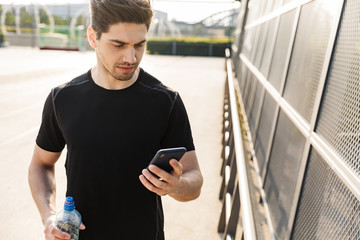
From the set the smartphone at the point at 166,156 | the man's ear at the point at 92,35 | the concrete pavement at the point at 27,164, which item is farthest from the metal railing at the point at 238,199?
the man's ear at the point at 92,35

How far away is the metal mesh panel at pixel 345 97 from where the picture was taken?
5.09 ft

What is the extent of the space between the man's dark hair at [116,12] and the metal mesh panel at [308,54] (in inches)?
44.6

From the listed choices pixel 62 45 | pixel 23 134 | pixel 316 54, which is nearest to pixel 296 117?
pixel 316 54

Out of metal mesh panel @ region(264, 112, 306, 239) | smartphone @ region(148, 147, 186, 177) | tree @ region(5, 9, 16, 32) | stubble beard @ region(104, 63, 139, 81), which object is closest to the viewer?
smartphone @ region(148, 147, 186, 177)

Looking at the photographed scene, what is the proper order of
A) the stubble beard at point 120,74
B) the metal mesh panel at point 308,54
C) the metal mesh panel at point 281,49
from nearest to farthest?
the stubble beard at point 120,74, the metal mesh panel at point 308,54, the metal mesh panel at point 281,49

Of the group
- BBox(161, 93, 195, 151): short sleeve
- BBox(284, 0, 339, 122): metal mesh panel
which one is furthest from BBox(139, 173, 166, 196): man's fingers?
BBox(284, 0, 339, 122): metal mesh panel

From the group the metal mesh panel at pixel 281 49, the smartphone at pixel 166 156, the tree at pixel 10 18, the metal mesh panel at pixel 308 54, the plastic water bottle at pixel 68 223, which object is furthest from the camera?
the tree at pixel 10 18

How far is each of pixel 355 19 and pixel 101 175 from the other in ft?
4.77

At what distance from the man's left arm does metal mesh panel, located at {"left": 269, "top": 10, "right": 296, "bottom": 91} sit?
6.80 ft

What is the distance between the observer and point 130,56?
181 cm

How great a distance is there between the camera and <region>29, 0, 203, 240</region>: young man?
1.82 m

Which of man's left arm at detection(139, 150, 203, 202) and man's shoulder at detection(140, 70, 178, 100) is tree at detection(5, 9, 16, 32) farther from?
man's left arm at detection(139, 150, 203, 202)

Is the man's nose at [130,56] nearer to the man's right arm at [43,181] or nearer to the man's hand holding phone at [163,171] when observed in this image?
the man's hand holding phone at [163,171]

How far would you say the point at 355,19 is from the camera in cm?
172
